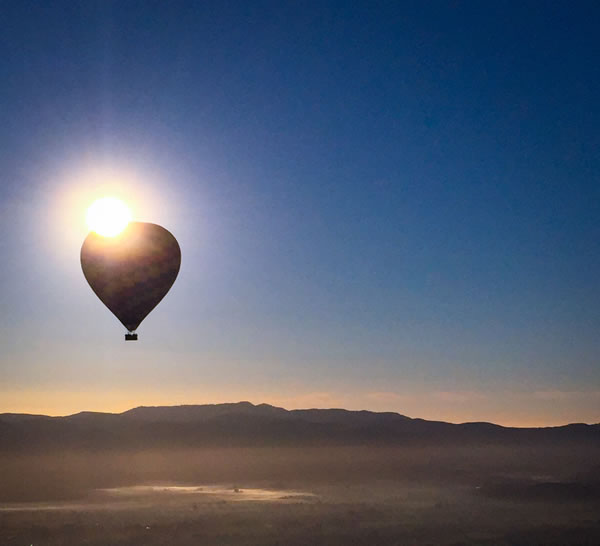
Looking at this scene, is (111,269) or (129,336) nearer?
(129,336)

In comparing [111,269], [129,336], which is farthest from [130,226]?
[129,336]

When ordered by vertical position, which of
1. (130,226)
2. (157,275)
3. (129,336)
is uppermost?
(130,226)

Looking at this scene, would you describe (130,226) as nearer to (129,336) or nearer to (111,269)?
(111,269)

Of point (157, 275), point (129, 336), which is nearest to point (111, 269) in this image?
point (157, 275)

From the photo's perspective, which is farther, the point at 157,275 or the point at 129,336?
the point at 157,275

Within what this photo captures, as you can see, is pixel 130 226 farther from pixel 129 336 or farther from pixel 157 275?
pixel 129 336

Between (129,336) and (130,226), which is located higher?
(130,226)
